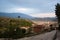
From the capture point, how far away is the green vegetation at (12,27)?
16.9 ft

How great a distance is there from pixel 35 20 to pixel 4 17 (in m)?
1.21

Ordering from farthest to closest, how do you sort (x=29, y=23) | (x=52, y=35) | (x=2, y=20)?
(x=52, y=35) < (x=29, y=23) < (x=2, y=20)

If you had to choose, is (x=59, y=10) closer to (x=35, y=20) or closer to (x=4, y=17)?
(x=35, y=20)

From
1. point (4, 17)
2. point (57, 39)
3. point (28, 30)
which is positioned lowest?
point (57, 39)

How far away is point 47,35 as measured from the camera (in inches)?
244

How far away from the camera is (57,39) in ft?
20.5

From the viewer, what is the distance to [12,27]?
5.51 m

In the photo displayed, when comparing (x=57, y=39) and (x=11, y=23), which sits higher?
(x=11, y=23)

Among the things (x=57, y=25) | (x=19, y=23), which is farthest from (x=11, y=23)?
(x=57, y=25)

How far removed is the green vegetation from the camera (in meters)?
5.15

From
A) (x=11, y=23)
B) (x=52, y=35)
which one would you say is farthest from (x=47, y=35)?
(x=11, y=23)

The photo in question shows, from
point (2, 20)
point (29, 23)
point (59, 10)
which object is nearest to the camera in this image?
point (2, 20)

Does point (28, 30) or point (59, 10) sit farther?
point (59, 10)

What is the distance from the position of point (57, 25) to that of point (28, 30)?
87.4 inches
